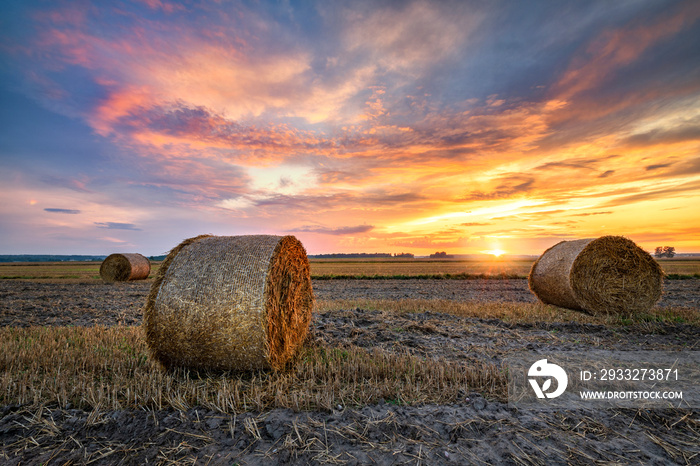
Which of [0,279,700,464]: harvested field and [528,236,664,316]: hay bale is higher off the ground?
[528,236,664,316]: hay bale

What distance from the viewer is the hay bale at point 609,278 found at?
11.0 m

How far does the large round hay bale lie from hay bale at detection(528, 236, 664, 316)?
9.72 metres

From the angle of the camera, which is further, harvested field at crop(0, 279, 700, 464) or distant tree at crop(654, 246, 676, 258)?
distant tree at crop(654, 246, 676, 258)

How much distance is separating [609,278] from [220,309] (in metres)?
12.0

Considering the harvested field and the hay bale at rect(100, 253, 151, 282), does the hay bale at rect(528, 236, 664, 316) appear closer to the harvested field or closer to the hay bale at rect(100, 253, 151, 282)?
the harvested field

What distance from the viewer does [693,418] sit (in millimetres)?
4156

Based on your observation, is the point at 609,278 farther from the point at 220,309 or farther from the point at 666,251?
the point at 666,251

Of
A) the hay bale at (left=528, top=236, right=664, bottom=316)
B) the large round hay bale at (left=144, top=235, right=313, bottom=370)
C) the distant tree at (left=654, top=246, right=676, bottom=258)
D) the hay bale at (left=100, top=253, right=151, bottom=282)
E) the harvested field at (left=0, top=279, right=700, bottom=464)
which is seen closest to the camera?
the harvested field at (left=0, top=279, right=700, bottom=464)

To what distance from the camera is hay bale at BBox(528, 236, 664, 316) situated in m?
11.0

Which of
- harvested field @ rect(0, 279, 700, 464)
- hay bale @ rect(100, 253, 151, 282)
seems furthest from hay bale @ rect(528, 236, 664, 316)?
hay bale @ rect(100, 253, 151, 282)

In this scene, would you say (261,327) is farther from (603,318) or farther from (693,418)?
(603,318)

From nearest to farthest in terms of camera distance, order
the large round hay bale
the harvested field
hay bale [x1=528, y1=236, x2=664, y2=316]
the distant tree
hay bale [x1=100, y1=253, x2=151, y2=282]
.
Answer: the harvested field, the large round hay bale, hay bale [x1=528, y1=236, x2=664, y2=316], hay bale [x1=100, y1=253, x2=151, y2=282], the distant tree

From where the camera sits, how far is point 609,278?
1122 centimetres

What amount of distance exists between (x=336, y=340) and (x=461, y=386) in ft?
11.2
